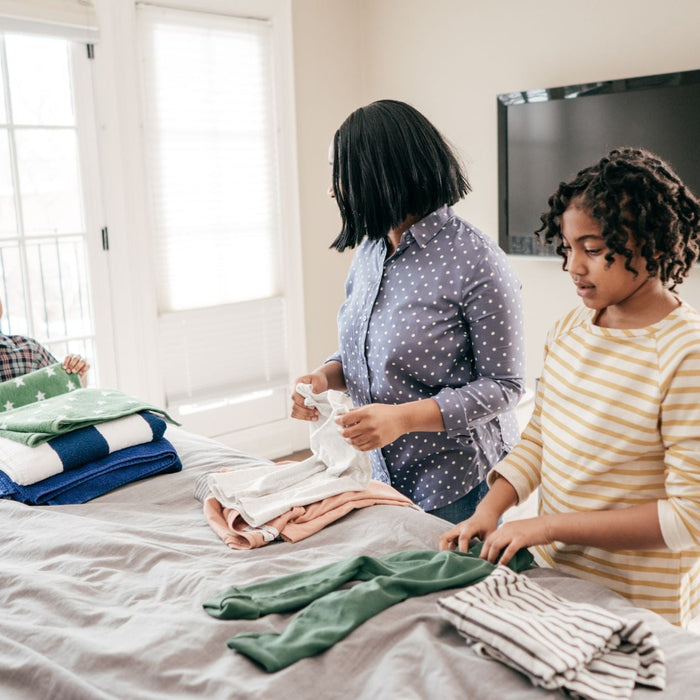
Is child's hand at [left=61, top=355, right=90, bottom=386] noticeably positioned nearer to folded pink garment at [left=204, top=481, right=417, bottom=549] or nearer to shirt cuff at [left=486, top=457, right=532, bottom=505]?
folded pink garment at [left=204, top=481, right=417, bottom=549]

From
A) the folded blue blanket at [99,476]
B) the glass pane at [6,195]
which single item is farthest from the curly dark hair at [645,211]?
the glass pane at [6,195]

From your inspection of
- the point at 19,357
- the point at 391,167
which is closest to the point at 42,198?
the point at 19,357

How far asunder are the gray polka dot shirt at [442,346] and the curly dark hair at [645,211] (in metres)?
0.34

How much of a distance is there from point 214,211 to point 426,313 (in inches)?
94.0

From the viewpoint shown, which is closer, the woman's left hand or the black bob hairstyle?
the woman's left hand

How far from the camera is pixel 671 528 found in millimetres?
1008

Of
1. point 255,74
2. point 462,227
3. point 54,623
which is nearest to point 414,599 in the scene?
point 54,623

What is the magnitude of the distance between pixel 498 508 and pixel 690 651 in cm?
35

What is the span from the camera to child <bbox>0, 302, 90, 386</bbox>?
81.8 inches

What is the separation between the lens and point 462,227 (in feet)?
4.90

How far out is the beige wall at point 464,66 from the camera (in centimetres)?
303

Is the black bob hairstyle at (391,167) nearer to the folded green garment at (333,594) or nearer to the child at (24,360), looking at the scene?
the folded green garment at (333,594)

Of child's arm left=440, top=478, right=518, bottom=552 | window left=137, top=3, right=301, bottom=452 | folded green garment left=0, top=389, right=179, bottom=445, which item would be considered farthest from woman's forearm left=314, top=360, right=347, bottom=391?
window left=137, top=3, right=301, bottom=452

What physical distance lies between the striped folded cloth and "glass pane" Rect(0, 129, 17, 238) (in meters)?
1.67
